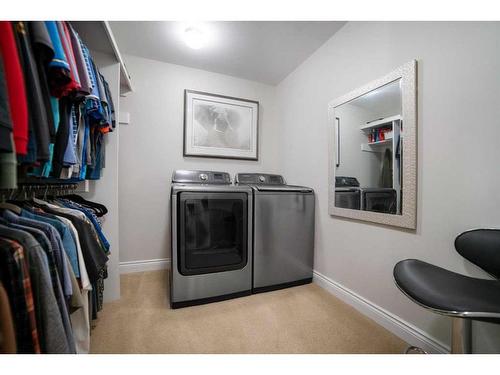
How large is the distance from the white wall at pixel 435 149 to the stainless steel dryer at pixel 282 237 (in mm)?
251

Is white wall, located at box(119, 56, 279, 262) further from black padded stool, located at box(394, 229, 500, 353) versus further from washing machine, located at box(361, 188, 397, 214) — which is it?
black padded stool, located at box(394, 229, 500, 353)

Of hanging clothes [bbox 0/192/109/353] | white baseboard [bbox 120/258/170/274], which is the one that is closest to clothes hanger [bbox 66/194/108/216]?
hanging clothes [bbox 0/192/109/353]

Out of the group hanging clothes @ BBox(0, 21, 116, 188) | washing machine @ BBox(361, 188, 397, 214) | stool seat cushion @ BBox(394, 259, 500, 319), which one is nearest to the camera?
hanging clothes @ BBox(0, 21, 116, 188)

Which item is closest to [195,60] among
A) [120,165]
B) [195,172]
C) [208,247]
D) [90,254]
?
[195,172]

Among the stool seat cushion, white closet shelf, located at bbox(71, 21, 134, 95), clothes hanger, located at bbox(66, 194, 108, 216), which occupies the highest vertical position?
white closet shelf, located at bbox(71, 21, 134, 95)

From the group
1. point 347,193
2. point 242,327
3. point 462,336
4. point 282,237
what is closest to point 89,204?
point 242,327

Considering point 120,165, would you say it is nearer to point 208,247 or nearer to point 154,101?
point 154,101

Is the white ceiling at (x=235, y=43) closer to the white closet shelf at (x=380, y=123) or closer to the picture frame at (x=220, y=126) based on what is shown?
the picture frame at (x=220, y=126)

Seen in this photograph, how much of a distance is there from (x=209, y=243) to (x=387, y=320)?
4.38 feet

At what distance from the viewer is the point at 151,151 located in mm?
2186

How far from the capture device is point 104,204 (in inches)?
63.7

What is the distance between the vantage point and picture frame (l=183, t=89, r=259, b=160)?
2.28m

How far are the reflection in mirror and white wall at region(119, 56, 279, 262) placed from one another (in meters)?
1.43

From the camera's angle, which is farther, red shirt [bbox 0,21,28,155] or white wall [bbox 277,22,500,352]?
white wall [bbox 277,22,500,352]
